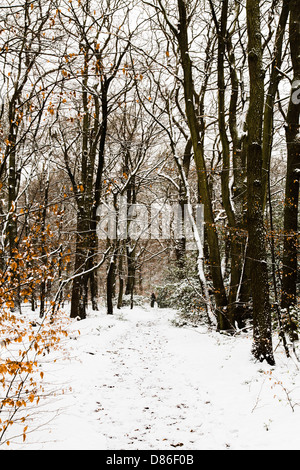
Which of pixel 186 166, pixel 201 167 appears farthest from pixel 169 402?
pixel 186 166

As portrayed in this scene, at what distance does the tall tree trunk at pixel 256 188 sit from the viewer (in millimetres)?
5809

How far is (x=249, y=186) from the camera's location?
601 centimetres

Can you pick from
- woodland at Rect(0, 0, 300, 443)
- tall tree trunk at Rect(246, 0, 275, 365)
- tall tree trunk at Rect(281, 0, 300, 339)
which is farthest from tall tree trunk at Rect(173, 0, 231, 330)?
tall tree trunk at Rect(246, 0, 275, 365)

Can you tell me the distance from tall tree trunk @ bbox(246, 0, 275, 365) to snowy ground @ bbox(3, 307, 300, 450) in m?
1.04

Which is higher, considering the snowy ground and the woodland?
the woodland

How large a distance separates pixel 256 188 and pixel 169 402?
13.9ft

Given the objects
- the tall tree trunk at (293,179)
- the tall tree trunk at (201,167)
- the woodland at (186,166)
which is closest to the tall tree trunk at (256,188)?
the woodland at (186,166)

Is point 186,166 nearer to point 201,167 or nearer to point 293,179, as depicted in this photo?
point 201,167

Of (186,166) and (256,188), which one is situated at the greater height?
(186,166)

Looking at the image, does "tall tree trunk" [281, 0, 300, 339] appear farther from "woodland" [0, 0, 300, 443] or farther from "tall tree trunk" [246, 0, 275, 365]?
"tall tree trunk" [246, 0, 275, 365]

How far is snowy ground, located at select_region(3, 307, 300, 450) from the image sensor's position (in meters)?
3.67

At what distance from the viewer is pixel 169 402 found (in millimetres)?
5043
